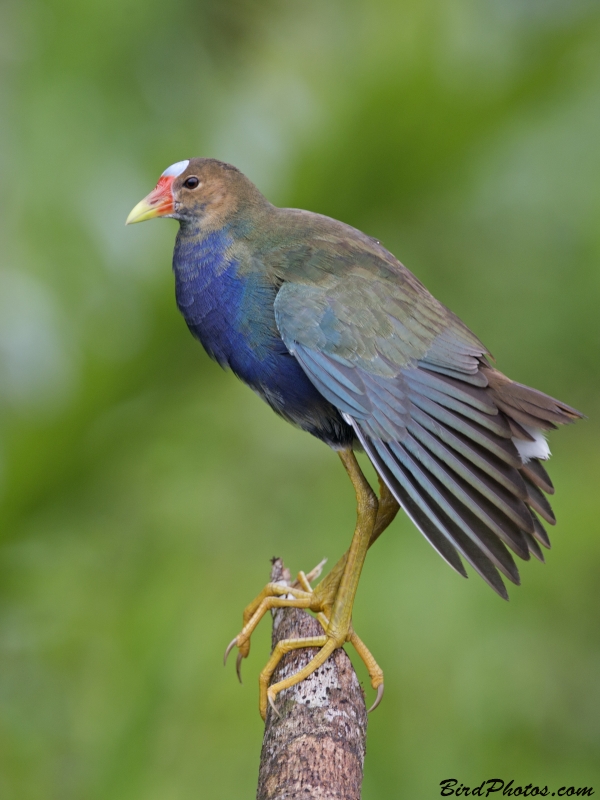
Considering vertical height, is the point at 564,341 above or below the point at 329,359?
above

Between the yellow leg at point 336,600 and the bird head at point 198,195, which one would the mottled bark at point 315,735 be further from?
the bird head at point 198,195

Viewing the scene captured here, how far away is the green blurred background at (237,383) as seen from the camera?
3426 millimetres

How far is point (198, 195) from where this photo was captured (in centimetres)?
274

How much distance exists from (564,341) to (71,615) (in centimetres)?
219

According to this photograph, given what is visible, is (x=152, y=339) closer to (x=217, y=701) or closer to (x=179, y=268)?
(x=179, y=268)

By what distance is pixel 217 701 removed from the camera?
3381mm

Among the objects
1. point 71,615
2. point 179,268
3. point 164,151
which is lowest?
point 71,615

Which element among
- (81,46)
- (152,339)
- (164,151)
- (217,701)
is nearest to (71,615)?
(217,701)

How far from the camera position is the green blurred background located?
135 inches

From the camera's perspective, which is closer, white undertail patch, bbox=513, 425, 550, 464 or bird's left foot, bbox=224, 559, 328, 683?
white undertail patch, bbox=513, 425, 550, 464

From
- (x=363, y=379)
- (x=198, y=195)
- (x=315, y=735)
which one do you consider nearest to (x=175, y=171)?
(x=198, y=195)

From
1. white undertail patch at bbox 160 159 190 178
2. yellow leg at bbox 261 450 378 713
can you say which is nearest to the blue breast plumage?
yellow leg at bbox 261 450 378 713

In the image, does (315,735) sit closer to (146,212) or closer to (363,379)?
(363,379)

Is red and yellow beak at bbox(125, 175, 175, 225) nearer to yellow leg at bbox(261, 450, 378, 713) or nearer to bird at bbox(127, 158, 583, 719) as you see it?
bird at bbox(127, 158, 583, 719)
